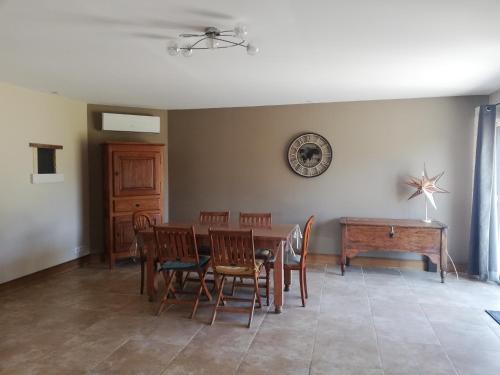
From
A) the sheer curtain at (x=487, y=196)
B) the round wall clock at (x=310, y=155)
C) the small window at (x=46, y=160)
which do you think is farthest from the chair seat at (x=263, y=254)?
the small window at (x=46, y=160)

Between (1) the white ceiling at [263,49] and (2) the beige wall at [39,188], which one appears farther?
(2) the beige wall at [39,188]

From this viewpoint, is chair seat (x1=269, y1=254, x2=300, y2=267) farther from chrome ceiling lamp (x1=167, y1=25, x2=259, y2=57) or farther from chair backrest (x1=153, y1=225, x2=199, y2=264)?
chrome ceiling lamp (x1=167, y1=25, x2=259, y2=57)

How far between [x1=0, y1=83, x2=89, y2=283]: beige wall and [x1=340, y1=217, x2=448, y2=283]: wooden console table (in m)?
3.66

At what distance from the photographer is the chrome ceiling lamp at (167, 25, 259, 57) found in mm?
2645

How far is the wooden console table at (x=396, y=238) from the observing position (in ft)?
14.8

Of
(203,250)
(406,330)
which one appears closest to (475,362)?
(406,330)

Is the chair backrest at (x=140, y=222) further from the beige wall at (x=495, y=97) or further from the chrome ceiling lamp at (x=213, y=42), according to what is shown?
the beige wall at (x=495, y=97)

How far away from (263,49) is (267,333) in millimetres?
2311

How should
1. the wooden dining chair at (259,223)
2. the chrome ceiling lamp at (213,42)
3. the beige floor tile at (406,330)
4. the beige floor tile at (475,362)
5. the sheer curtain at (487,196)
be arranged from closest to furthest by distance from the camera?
the beige floor tile at (475,362) < the chrome ceiling lamp at (213,42) < the beige floor tile at (406,330) < the wooden dining chair at (259,223) < the sheer curtain at (487,196)

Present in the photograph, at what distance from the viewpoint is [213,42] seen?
274 centimetres

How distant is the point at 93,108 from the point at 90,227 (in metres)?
1.73

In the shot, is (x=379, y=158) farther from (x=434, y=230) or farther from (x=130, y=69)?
(x=130, y=69)

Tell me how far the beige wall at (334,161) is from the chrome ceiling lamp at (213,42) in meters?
2.66

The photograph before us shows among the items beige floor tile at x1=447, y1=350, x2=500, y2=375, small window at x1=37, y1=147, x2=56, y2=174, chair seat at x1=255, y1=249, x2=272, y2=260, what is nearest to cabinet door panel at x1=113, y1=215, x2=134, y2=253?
small window at x1=37, y1=147, x2=56, y2=174
